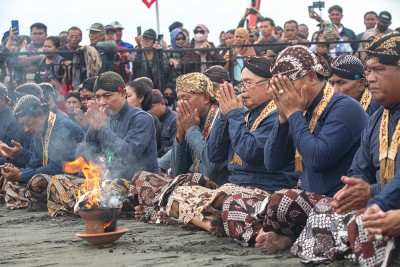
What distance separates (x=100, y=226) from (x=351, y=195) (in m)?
2.51

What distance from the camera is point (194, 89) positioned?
9180 millimetres

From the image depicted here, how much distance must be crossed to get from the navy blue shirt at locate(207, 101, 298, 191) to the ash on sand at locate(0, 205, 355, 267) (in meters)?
0.62

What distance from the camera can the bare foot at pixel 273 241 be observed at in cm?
682

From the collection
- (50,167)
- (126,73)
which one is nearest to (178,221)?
(50,167)

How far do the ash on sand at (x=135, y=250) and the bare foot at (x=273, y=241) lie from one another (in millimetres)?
80

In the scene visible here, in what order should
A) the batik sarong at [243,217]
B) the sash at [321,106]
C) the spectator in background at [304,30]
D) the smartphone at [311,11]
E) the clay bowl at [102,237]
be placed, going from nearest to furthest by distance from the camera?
the sash at [321,106] → the batik sarong at [243,217] → the clay bowl at [102,237] → the smartphone at [311,11] → the spectator in background at [304,30]

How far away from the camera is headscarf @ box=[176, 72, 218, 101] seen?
30.1 feet

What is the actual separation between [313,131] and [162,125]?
5681 millimetres

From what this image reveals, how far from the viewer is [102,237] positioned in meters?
7.52

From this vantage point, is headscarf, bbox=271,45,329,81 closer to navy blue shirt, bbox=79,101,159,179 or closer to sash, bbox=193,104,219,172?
sash, bbox=193,104,219,172

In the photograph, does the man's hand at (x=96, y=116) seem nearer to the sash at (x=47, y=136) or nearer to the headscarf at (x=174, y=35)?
the sash at (x=47, y=136)

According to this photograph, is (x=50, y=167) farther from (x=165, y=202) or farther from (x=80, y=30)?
(x=80, y=30)

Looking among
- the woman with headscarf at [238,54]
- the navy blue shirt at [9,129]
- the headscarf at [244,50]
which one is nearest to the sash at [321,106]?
the navy blue shirt at [9,129]

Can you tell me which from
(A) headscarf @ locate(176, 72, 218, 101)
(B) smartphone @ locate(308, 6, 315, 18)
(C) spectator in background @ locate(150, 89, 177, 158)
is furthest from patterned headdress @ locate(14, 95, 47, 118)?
(B) smartphone @ locate(308, 6, 315, 18)
